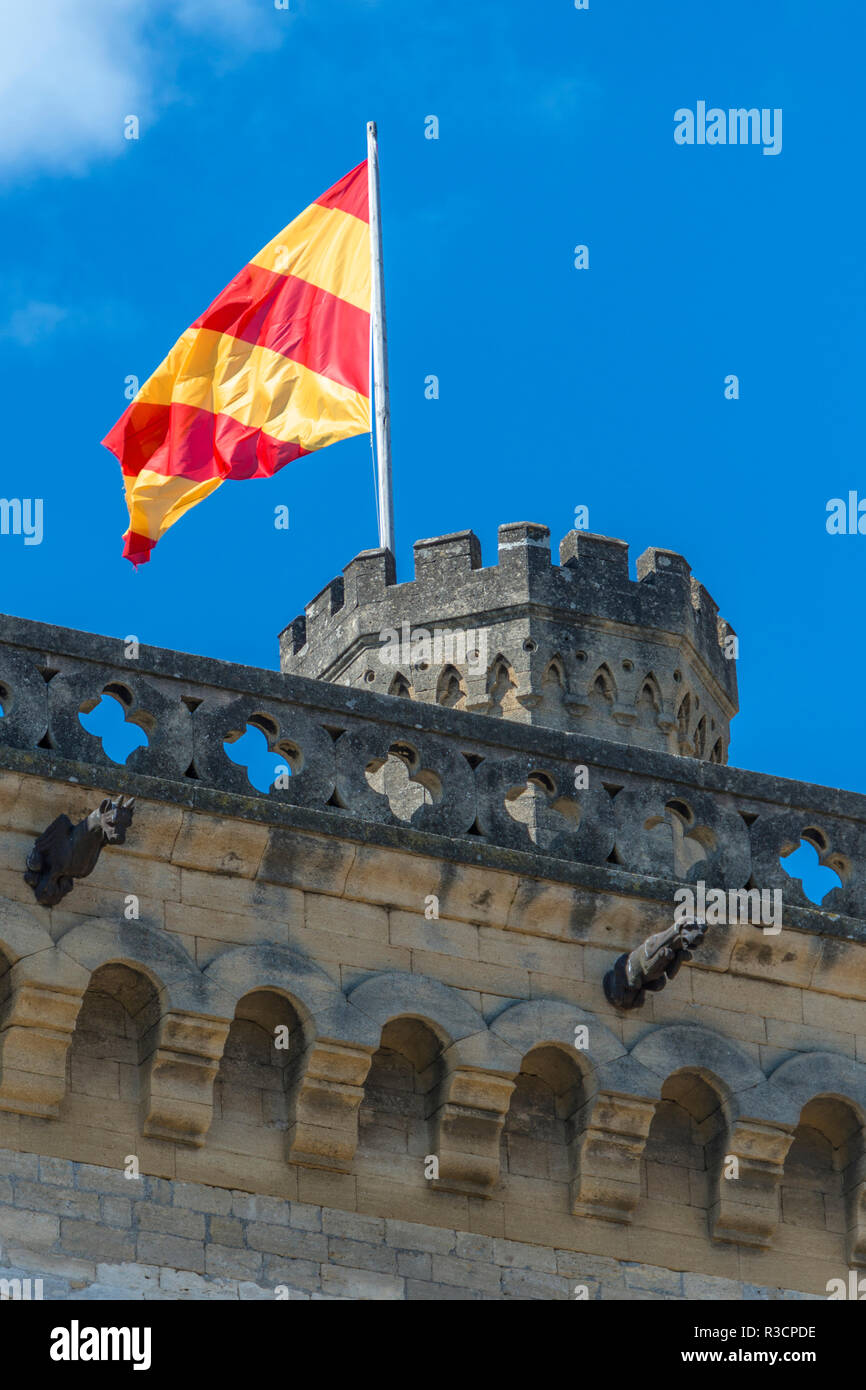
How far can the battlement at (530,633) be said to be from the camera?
26125mm

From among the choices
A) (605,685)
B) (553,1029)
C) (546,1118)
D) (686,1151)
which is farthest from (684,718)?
(553,1029)

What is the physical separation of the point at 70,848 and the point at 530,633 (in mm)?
11840

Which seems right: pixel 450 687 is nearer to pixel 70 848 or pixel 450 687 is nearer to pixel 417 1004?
pixel 417 1004

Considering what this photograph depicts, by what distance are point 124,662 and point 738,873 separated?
3.75m

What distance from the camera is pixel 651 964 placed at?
51.1 feet

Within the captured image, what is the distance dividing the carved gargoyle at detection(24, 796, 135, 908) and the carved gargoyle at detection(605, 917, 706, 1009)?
2.92 metres

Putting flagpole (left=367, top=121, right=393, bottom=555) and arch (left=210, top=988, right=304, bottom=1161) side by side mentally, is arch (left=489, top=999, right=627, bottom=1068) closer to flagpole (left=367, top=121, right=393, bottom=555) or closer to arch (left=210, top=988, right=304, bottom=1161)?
arch (left=210, top=988, right=304, bottom=1161)

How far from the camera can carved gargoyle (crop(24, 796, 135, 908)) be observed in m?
14.4

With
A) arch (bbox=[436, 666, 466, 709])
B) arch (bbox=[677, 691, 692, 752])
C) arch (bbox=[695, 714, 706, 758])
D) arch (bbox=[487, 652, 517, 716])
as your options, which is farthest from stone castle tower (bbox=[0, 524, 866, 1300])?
arch (bbox=[695, 714, 706, 758])

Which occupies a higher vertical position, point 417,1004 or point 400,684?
point 400,684

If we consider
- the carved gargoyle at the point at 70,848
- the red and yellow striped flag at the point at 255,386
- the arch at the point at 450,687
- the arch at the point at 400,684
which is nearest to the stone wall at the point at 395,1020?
the carved gargoyle at the point at 70,848

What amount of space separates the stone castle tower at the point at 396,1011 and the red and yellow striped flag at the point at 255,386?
545 centimetres

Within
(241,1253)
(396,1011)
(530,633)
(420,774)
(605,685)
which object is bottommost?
(241,1253)

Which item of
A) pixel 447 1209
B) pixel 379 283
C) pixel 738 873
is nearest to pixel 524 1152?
pixel 447 1209
